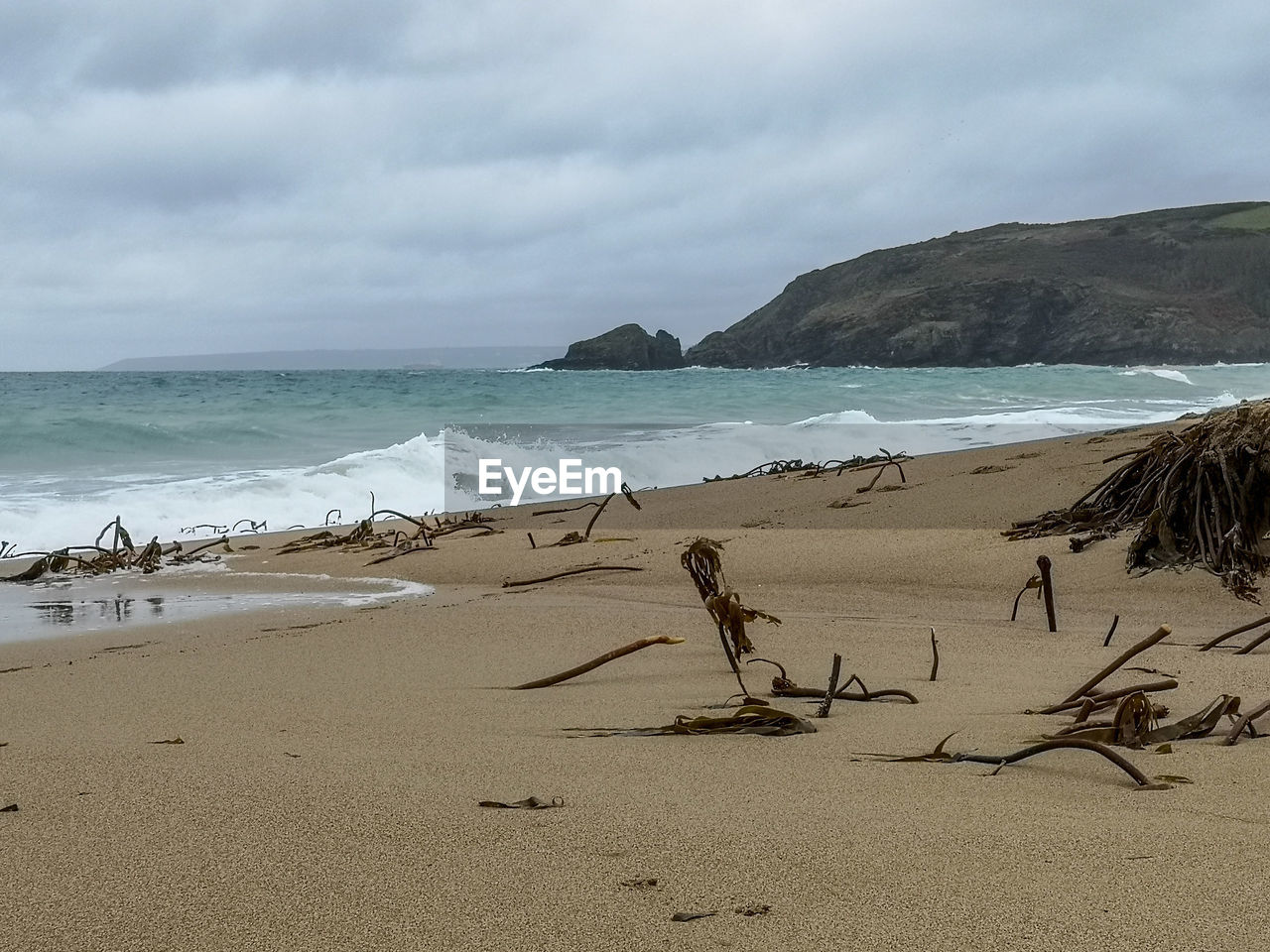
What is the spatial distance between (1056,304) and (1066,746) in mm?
75384

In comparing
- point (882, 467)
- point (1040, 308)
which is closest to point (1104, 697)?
point (882, 467)

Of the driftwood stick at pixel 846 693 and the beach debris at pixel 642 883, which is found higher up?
the beach debris at pixel 642 883

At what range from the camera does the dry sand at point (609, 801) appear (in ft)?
4.06

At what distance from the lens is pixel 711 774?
1894 millimetres

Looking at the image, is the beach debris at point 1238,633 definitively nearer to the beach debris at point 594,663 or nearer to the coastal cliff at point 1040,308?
the beach debris at point 594,663

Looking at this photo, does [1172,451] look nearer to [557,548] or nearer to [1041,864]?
[557,548]

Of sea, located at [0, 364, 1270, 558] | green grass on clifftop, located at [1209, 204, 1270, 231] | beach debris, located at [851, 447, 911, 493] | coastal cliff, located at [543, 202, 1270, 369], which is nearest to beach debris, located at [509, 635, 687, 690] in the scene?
beach debris, located at [851, 447, 911, 493]

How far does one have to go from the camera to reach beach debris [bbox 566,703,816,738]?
2.25 metres

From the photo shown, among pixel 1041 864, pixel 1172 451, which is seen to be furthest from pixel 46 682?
pixel 1172 451

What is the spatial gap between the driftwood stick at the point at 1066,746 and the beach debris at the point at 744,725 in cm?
42

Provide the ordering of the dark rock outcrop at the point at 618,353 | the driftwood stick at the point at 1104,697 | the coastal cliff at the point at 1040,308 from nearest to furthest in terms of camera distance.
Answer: the driftwood stick at the point at 1104,697 < the coastal cliff at the point at 1040,308 < the dark rock outcrop at the point at 618,353

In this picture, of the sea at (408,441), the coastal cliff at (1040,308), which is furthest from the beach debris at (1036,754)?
the coastal cliff at (1040,308)

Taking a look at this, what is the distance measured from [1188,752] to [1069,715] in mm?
439

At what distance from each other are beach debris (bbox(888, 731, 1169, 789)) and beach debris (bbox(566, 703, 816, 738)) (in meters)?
0.33
